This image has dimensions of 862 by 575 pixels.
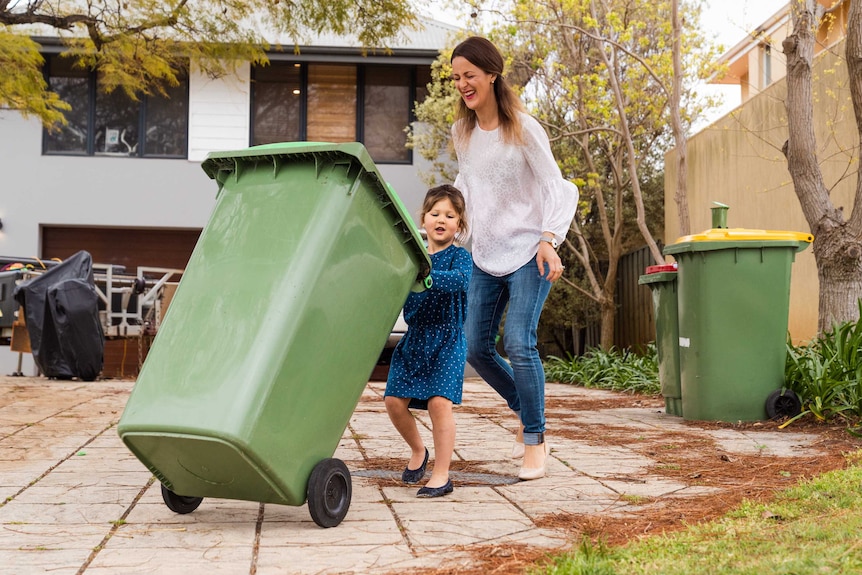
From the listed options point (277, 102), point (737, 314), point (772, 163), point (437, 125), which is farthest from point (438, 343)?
point (277, 102)

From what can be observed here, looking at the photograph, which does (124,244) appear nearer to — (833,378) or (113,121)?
(113,121)

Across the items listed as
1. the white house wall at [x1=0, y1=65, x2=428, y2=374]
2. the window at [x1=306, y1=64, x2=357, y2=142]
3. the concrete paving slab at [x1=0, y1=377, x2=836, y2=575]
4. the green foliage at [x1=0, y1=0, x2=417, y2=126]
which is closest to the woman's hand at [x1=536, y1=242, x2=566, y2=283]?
the concrete paving slab at [x1=0, y1=377, x2=836, y2=575]

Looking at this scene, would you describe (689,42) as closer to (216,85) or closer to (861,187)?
(861,187)

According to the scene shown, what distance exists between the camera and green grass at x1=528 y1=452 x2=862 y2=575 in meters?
2.27

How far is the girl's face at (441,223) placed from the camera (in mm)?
A: 3656

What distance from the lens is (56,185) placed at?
604 inches

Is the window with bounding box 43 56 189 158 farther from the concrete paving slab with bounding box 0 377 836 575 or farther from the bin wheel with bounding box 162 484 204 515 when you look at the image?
the bin wheel with bounding box 162 484 204 515

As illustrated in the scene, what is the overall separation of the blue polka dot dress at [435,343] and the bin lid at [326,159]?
19 centimetres

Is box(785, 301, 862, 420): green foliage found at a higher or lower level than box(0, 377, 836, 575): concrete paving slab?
higher

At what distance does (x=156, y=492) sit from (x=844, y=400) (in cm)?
401

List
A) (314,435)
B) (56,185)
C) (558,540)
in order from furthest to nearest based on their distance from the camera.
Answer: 1. (56,185)
2. (314,435)
3. (558,540)

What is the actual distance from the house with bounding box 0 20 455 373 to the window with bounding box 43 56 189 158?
0.05ft

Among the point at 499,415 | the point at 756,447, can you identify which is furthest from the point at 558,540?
the point at 499,415

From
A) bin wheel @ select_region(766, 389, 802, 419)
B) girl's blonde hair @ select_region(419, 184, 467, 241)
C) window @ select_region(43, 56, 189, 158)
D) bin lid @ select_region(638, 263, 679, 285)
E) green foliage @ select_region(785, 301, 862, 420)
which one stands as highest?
window @ select_region(43, 56, 189, 158)
